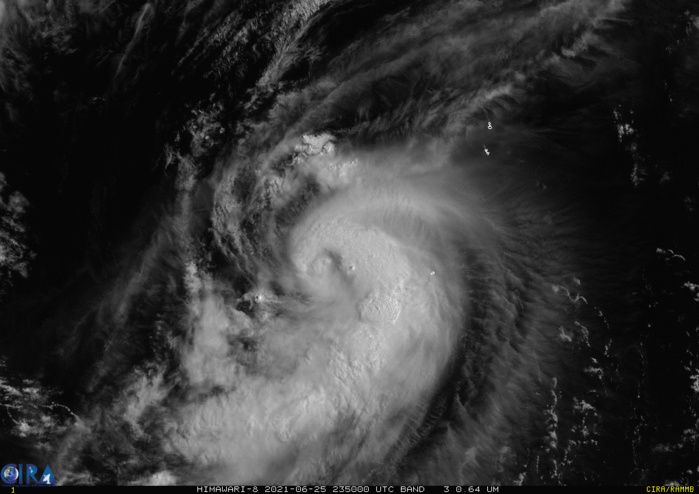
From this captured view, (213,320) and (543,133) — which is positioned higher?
(543,133)

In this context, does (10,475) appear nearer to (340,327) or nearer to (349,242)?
(340,327)

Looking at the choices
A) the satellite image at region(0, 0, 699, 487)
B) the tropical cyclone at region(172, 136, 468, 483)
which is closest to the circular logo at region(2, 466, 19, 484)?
the satellite image at region(0, 0, 699, 487)

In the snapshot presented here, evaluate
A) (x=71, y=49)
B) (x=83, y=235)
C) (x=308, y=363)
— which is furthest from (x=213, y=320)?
(x=71, y=49)

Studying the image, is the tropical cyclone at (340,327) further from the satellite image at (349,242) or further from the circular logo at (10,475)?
the circular logo at (10,475)

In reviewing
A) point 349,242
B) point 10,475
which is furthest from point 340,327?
point 10,475

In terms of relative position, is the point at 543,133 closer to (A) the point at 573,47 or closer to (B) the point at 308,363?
(A) the point at 573,47
